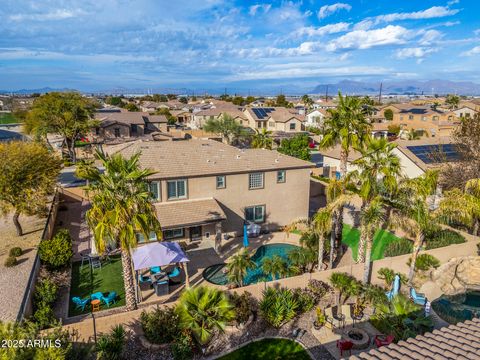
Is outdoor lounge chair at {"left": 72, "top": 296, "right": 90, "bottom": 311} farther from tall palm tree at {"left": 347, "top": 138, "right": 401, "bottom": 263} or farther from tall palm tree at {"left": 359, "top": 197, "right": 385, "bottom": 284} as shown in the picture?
tall palm tree at {"left": 347, "top": 138, "right": 401, "bottom": 263}

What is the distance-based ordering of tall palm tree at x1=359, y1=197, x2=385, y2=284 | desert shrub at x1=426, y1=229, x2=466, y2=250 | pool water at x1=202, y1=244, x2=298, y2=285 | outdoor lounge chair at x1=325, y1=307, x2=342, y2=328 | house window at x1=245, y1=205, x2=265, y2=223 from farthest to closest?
house window at x1=245, y1=205, x2=265, y2=223 < desert shrub at x1=426, y1=229, x2=466, y2=250 < pool water at x1=202, y1=244, x2=298, y2=285 < tall palm tree at x1=359, y1=197, x2=385, y2=284 < outdoor lounge chair at x1=325, y1=307, x2=342, y2=328

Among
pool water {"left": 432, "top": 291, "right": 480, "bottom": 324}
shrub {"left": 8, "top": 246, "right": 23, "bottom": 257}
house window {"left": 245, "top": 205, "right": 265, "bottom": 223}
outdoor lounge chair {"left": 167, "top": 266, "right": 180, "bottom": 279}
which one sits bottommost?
pool water {"left": 432, "top": 291, "right": 480, "bottom": 324}

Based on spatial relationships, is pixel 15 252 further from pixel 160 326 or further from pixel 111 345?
pixel 160 326

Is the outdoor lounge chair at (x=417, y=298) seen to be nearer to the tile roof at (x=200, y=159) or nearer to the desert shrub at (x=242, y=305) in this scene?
the desert shrub at (x=242, y=305)

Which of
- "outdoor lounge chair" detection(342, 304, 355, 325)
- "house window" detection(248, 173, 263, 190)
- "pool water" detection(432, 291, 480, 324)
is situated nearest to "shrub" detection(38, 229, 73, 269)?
"house window" detection(248, 173, 263, 190)

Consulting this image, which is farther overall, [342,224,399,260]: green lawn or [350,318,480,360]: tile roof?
[342,224,399,260]: green lawn

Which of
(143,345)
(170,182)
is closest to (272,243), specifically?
(170,182)

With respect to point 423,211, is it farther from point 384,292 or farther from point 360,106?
point 360,106

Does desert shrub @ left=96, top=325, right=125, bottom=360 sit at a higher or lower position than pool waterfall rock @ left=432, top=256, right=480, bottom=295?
higher
